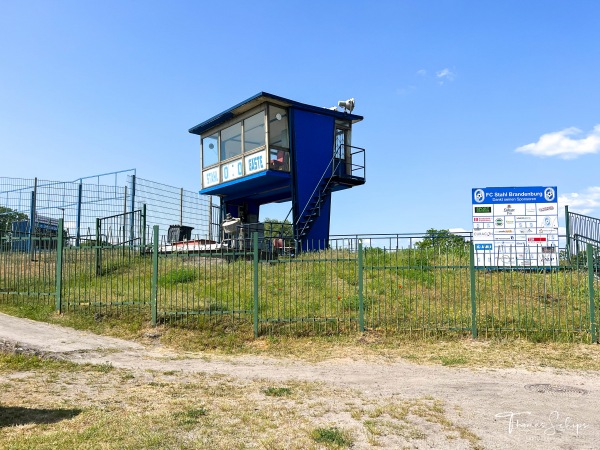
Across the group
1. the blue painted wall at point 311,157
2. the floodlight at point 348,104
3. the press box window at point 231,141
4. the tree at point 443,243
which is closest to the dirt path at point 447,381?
the tree at point 443,243

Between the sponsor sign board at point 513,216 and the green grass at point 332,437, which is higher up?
the sponsor sign board at point 513,216

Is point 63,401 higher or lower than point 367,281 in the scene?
lower

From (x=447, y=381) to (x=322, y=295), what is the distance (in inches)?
227

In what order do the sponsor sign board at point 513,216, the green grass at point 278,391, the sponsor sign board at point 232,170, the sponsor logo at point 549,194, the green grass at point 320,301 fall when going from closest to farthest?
the green grass at point 278,391 < the green grass at point 320,301 < the sponsor sign board at point 513,216 < the sponsor logo at point 549,194 < the sponsor sign board at point 232,170

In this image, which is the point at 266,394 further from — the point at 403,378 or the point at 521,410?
the point at 521,410

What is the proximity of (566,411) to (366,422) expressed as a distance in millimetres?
2910

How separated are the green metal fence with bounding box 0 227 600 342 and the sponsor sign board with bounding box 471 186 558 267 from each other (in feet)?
7.20

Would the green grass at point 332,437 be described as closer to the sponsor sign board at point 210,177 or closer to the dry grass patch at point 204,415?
the dry grass patch at point 204,415

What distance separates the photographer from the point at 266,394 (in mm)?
7309

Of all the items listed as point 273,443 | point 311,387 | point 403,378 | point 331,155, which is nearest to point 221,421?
point 273,443

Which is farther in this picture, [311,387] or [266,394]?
[311,387]

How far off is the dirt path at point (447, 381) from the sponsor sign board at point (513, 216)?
8.25 m

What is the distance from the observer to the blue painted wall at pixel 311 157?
22453 millimetres

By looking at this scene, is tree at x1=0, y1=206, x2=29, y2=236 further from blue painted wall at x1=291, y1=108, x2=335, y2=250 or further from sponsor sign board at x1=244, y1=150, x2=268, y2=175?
blue painted wall at x1=291, y1=108, x2=335, y2=250
